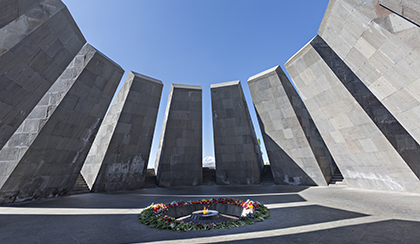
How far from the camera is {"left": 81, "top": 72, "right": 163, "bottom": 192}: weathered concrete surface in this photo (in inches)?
543

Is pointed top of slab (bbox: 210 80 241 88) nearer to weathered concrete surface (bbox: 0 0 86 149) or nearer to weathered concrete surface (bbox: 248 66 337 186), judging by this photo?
weathered concrete surface (bbox: 248 66 337 186)

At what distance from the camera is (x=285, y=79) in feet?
49.4

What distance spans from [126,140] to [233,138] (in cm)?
833

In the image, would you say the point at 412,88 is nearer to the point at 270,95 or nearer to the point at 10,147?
the point at 270,95

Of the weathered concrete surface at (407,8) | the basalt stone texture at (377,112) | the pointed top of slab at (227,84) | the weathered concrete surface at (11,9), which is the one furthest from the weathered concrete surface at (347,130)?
the weathered concrete surface at (11,9)

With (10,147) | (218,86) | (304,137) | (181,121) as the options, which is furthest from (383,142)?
(10,147)

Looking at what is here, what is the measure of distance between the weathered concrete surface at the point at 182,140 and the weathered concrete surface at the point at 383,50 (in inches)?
450

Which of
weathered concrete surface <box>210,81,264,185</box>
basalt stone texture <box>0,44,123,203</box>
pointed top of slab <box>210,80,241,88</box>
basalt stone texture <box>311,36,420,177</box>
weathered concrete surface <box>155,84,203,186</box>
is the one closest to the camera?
basalt stone texture <box>311,36,420,177</box>

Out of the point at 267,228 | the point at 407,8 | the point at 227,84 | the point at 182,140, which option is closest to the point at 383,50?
the point at 407,8

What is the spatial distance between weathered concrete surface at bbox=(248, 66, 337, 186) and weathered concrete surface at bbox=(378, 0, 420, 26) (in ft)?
31.8

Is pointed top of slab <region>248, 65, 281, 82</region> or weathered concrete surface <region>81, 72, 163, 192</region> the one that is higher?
pointed top of slab <region>248, 65, 281, 82</region>

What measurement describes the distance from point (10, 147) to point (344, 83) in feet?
55.2

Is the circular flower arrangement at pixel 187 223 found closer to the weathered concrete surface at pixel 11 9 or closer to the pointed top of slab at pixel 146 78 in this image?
the weathered concrete surface at pixel 11 9

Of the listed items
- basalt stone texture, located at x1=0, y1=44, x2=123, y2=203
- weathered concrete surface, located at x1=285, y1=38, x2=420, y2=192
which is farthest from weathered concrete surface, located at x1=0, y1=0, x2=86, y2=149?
weathered concrete surface, located at x1=285, y1=38, x2=420, y2=192
